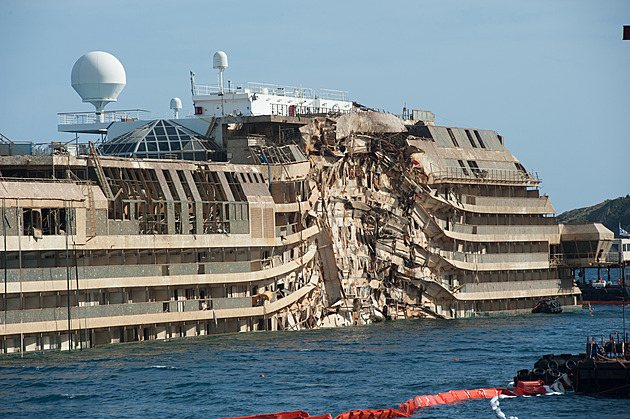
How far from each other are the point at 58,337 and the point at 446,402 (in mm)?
25218

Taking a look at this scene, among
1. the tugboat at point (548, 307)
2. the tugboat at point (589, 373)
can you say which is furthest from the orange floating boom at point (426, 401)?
the tugboat at point (548, 307)

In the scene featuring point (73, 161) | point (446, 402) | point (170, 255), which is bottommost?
point (446, 402)

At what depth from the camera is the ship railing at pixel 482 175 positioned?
10119 centimetres

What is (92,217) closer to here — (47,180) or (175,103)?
(47,180)

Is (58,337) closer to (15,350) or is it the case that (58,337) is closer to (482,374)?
(15,350)

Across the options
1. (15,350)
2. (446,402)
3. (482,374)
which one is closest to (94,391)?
(15,350)

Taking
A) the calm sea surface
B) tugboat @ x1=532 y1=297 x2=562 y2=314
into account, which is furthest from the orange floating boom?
tugboat @ x1=532 y1=297 x2=562 y2=314

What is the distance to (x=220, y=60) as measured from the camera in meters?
107

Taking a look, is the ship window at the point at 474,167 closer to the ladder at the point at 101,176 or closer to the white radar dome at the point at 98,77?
the white radar dome at the point at 98,77

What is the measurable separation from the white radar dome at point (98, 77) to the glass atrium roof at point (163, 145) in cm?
1318

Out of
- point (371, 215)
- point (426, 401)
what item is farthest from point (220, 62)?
point (426, 401)

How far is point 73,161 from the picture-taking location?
71.1m

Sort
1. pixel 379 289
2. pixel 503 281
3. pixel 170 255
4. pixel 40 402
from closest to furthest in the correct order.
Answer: pixel 40 402, pixel 170 255, pixel 379 289, pixel 503 281

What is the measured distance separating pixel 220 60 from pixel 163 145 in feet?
58.0
